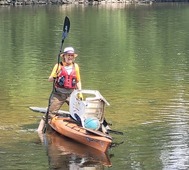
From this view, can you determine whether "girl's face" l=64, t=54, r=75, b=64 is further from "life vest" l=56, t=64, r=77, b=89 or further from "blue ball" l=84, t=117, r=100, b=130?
"blue ball" l=84, t=117, r=100, b=130

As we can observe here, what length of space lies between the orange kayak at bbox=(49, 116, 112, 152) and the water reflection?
0.53 ft

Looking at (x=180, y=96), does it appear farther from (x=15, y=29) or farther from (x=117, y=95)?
(x=15, y=29)

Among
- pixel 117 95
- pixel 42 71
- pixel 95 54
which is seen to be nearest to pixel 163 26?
pixel 95 54

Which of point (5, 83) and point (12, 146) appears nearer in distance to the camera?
point (12, 146)

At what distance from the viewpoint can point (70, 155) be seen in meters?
15.9

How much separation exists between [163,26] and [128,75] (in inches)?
1534

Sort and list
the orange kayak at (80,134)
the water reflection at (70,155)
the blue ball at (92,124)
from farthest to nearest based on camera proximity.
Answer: the blue ball at (92,124), the orange kayak at (80,134), the water reflection at (70,155)

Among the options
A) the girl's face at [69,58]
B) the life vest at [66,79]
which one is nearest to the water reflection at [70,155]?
the life vest at [66,79]

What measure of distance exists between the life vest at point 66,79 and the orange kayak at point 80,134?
96 centimetres

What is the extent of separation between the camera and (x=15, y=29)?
63656 mm

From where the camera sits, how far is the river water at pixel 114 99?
15633 mm

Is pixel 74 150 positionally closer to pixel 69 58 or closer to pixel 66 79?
pixel 66 79

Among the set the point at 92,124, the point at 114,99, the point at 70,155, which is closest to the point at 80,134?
the point at 92,124

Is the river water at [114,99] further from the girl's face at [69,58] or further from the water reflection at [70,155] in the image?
→ the girl's face at [69,58]
